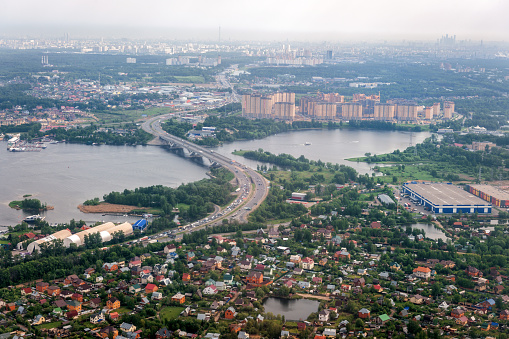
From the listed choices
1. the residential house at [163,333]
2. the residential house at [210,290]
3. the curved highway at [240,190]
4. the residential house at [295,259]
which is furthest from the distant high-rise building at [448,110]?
the residential house at [163,333]

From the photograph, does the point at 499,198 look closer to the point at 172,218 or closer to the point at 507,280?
the point at 507,280

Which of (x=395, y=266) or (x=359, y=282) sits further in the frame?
(x=395, y=266)

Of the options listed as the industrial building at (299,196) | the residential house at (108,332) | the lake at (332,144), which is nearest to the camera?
the residential house at (108,332)

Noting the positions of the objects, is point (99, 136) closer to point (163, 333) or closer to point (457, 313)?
point (163, 333)

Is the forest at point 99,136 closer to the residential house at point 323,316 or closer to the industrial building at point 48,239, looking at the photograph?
the industrial building at point 48,239

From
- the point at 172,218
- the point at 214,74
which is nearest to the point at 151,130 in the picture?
the point at 172,218

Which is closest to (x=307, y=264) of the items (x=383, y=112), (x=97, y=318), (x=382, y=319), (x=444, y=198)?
(x=382, y=319)
